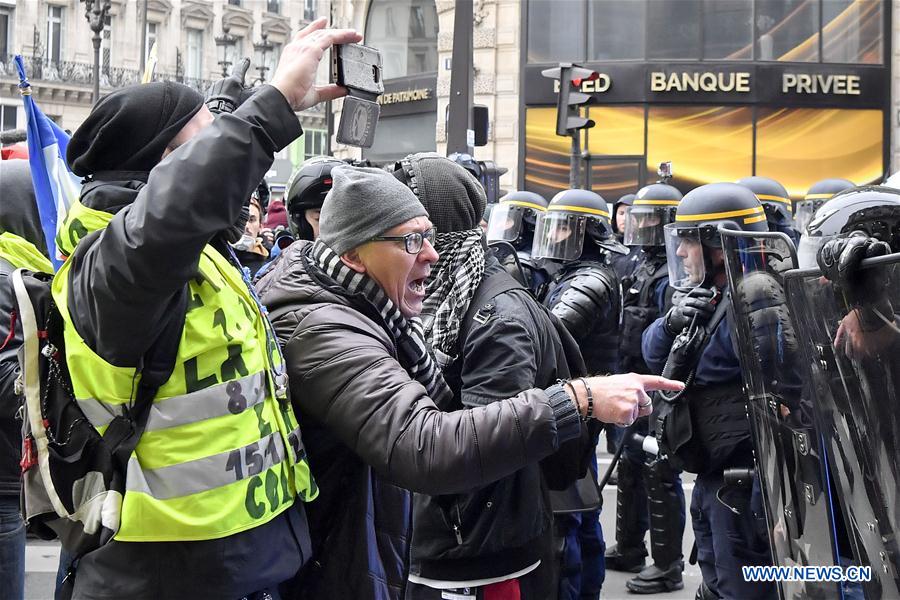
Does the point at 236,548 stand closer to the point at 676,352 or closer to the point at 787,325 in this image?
the point at 787,325

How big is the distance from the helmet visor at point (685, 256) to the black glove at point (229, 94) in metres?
2.32

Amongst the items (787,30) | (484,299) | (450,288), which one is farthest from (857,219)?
(787,30)

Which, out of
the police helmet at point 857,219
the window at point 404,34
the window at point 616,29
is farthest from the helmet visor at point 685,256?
the window at point 404,34

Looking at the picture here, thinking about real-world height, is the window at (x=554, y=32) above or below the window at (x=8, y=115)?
below

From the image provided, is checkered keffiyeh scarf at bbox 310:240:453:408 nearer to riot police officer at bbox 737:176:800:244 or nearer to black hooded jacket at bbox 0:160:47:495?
black hooded jacket at bbox 0:160:47:495

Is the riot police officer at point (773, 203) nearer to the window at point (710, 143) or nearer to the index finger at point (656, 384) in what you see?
the index finger at point (656, 384)

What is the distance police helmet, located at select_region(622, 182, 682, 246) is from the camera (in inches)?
294

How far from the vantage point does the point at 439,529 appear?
3.28 metres

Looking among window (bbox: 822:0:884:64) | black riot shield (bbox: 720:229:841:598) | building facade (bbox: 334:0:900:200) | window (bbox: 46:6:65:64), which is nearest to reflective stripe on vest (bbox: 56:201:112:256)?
black riot shield (bbox: 720:229:841:598)

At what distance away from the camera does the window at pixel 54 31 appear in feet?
154

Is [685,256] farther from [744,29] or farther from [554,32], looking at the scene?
[744,29]

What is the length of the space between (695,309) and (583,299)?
1.06 m

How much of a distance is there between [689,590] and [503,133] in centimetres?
1651

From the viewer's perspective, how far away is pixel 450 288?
344cm
